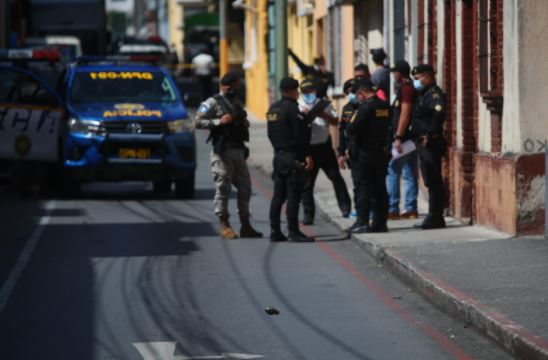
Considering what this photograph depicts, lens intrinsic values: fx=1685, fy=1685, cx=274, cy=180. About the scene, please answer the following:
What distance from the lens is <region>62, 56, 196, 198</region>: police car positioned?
22.5 m

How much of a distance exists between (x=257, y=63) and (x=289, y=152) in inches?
1330

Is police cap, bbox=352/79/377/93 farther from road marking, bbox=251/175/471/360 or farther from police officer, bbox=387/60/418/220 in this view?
road marking, bbox=251/175/471/360

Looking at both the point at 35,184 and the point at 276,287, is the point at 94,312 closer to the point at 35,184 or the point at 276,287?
the point at 276,287

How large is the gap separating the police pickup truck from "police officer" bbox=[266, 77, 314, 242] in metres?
5.41

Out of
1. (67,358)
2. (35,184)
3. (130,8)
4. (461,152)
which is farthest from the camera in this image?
(130,8)

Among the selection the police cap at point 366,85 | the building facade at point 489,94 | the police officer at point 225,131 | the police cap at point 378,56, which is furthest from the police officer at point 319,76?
the police officer at point 225,131

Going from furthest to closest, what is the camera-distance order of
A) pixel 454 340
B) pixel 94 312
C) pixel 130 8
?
1. pixel 130 8
2. pixel 94 312
3. pixel 454 340

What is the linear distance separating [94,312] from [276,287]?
2002 millimetres

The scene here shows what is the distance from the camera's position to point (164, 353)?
1038 centimetres

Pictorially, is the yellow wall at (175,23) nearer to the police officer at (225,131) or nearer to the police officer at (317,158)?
the police officer at (317,158)

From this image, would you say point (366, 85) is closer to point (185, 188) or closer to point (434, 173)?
point (434, 173)

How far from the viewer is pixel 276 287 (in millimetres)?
13797

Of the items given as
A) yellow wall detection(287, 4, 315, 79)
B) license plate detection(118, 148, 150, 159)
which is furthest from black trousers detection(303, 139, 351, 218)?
yellow wall detection(287, 4, 315, 79)

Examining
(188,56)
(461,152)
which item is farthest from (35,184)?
(188,56)
